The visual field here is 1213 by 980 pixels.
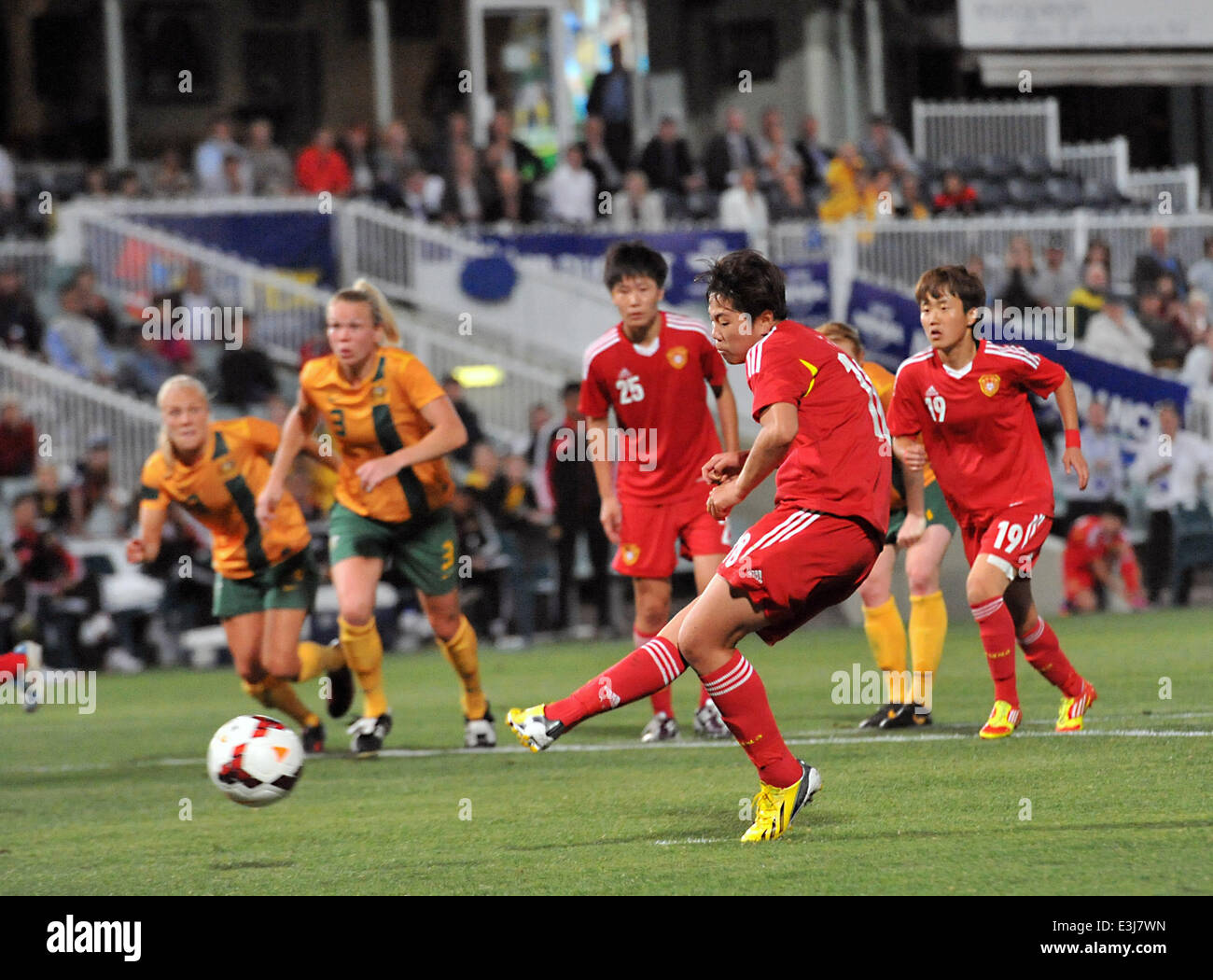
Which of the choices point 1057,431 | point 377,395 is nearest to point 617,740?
point 377,395

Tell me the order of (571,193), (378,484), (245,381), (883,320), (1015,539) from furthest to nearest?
1. (571,193)
2. (883,320)
3. (245,381)
4. (378,484)
5. (1015,539)

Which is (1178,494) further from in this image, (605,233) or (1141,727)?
(1141,727)

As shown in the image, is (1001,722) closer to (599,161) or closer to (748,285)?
(748,285)

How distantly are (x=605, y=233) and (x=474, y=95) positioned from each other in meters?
7.90

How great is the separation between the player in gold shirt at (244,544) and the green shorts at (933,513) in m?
3.02

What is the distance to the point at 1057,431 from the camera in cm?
1778

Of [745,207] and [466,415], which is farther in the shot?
[745,207]

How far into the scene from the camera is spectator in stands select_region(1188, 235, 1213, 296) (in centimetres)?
2077

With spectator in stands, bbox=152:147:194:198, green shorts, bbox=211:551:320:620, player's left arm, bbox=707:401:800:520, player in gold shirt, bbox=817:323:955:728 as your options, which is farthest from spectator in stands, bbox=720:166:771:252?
player's left arm, bbox=707:401:800:520

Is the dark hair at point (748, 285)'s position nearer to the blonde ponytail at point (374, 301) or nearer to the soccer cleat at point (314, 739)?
the blonde ponytail at point (374, 301)

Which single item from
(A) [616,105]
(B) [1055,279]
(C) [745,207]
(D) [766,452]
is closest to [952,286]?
(D) [766,452]

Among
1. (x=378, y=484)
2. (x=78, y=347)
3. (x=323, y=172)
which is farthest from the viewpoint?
(x=323, y=172)

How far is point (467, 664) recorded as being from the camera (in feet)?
31.2

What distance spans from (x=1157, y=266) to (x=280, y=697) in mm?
13630
